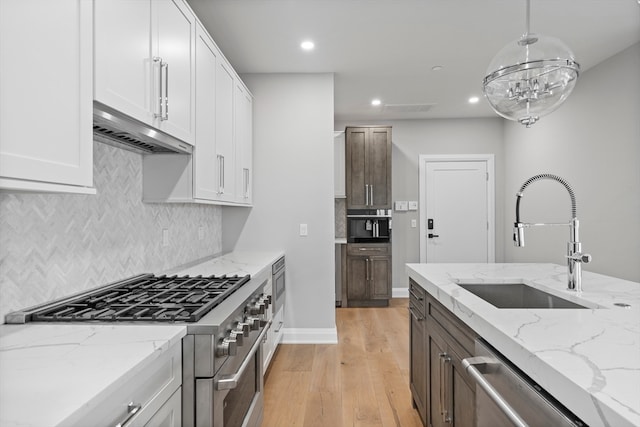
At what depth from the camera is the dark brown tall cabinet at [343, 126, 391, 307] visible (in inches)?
203

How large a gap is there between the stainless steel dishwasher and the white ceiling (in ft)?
7.68

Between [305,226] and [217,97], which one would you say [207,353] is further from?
[305,226]

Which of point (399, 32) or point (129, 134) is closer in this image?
point (129, 134)

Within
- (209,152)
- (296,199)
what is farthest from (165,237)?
(296,199)

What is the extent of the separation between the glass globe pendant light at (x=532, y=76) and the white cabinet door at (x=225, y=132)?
1.72 metres

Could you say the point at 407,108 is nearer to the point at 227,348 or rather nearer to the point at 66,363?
the point at 227,348

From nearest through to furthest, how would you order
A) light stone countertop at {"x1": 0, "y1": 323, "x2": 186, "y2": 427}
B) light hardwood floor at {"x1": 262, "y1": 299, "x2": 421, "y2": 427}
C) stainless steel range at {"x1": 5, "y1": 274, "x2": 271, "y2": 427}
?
light stone countertop at {"x1": 0, "y1": 323, "x2": 186, "y2": 427}, stainless steel range at {"x1": 5, "y1": 274, "x2": 271, "y2": 427}, light hardwood floor at {"x1": 262, "y1": 299, "x2": 421, "y2": 427}

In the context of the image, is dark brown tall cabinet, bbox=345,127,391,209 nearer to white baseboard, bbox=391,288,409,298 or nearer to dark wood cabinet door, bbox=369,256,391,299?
dark wood cabinet door, bbox=369,256,391,299

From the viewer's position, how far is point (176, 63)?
1.86 m

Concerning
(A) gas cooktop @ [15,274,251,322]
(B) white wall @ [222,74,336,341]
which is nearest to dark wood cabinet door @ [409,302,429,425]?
(A) gas cooktop @ [15,274,251,322]

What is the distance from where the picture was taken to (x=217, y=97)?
256 centimetres

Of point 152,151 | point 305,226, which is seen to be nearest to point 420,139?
point 305,226

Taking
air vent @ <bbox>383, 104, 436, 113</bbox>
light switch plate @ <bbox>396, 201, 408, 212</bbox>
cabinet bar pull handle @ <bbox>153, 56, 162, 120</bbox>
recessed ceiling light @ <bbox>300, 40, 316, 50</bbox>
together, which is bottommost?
light switch plate @ <bbox>396, 201, 408, 212</bbox>

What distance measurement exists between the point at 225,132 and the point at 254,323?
5.02 ft
